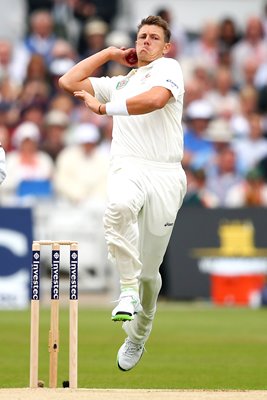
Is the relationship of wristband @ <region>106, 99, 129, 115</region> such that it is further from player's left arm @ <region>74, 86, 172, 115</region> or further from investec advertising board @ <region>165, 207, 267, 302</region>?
investec advertising board @ <region>165, 207, 267, 302</region>

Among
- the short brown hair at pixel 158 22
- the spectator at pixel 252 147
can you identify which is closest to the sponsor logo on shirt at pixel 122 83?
the short brown hair at pixel 158 22

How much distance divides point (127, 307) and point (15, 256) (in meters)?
8.40

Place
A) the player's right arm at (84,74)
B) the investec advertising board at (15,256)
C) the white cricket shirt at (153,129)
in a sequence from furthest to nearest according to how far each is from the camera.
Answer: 1. the investec advertising board at (15,256)
2. the player's right arm at (84,74)
3. the white cricket shirt at (153,129)

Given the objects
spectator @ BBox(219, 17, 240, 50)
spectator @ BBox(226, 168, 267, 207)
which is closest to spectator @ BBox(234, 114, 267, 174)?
spectator @ BBox(226, 168, 267, 207)

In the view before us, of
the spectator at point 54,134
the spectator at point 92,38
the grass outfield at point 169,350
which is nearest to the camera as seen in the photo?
the grass outfield at point 169,350

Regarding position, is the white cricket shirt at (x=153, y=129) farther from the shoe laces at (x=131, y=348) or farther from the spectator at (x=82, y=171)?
the spectator at (x=82, y=171)

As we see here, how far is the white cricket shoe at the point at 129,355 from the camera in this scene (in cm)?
993

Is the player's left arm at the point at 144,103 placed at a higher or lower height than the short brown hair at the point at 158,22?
lower

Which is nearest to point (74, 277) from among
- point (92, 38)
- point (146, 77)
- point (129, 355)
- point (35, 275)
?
point (35, 275)

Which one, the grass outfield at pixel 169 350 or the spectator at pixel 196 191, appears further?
the spectator at pixel 196 191

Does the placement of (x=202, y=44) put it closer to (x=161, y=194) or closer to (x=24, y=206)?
(x=24, y=206)

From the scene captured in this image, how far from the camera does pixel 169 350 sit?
12648mm

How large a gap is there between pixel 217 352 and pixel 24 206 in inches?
228

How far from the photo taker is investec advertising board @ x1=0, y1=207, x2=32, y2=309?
1714 cm
